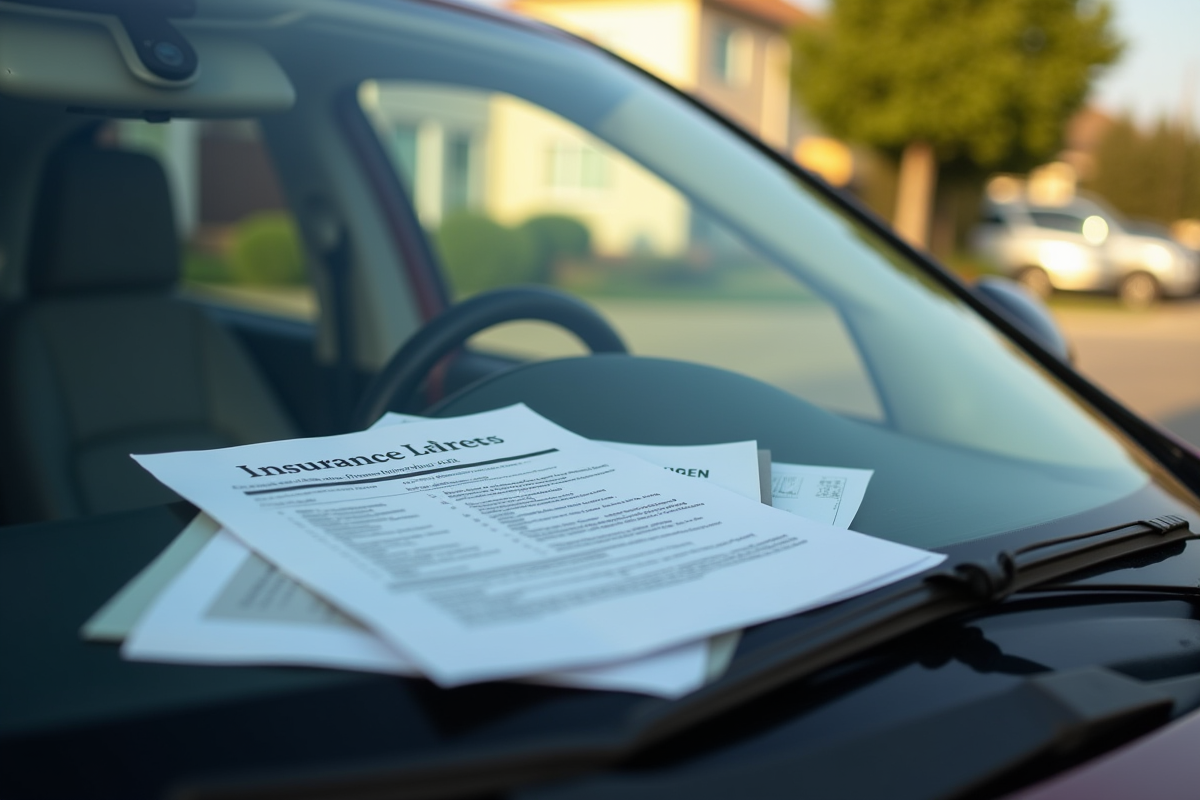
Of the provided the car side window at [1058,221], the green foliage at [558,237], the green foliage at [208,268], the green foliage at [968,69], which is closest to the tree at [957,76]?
the green foliage at [968,69]

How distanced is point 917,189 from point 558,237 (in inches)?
270

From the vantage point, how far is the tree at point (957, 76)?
1878cm

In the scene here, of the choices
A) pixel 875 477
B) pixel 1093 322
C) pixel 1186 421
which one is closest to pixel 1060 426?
pixel 875 477

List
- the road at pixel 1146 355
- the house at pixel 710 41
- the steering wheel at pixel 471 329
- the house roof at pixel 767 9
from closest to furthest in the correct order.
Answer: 1. the steering wheel at pixel 471 329
2. the road at pixel 1146 355
3. the house at pixel 710 41
4. the house roof at pixel 767 9

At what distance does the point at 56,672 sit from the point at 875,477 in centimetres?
67

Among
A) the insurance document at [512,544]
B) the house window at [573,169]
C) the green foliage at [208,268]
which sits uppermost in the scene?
the house window at [573,169]

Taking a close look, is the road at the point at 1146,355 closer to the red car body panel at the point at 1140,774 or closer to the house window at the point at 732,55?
the red car body panel at the point at 1140,774

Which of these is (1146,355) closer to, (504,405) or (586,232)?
(504,405)

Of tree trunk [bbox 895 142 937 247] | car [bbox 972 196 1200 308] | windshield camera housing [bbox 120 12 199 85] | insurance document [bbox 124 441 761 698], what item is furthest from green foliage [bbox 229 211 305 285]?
insurance document [bbox 124 441 761 698]

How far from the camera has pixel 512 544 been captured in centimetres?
75

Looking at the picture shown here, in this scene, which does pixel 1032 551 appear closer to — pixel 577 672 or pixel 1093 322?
pixel 577 672

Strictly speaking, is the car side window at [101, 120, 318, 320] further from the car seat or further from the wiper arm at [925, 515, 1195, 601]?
the wiper arm at [925, 515, 1195, 601]

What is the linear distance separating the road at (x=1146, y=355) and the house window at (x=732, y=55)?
37.6ft

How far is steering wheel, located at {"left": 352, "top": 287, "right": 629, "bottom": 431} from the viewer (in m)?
1.28
